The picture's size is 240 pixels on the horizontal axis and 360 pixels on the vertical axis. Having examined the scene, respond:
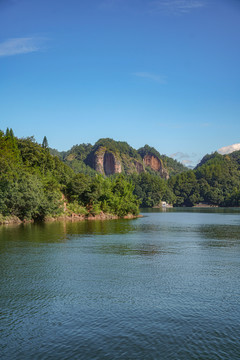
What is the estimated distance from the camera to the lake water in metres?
10.4

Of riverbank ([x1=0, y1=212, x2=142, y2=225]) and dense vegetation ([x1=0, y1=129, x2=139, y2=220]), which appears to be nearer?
dense vegetation ([x1=0, y1=129, x2=139, y2=220])

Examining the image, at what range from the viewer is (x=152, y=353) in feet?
33.0

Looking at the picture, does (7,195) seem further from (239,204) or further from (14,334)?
(239,204)

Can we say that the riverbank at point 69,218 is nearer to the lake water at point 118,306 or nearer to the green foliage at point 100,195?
the green foliage at point 100,195

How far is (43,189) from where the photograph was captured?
63594mm

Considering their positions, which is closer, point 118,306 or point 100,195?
point 118,306

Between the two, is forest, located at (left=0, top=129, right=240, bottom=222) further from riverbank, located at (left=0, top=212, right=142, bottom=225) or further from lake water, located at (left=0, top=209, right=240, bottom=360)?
lake water, located at (left=0, top=209, right=240, bottom=360)

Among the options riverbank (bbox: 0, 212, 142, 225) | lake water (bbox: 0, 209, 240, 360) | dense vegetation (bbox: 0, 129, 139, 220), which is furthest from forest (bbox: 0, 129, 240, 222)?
lake water (bbox: 0, 209, 240, 360)

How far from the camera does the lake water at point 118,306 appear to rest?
1045 centimetres

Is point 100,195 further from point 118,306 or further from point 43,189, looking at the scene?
point 118,306

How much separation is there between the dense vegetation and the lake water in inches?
1074

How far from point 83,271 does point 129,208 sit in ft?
207

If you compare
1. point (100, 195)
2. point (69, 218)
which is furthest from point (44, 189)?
point (100, 195)

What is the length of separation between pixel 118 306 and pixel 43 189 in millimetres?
51743
